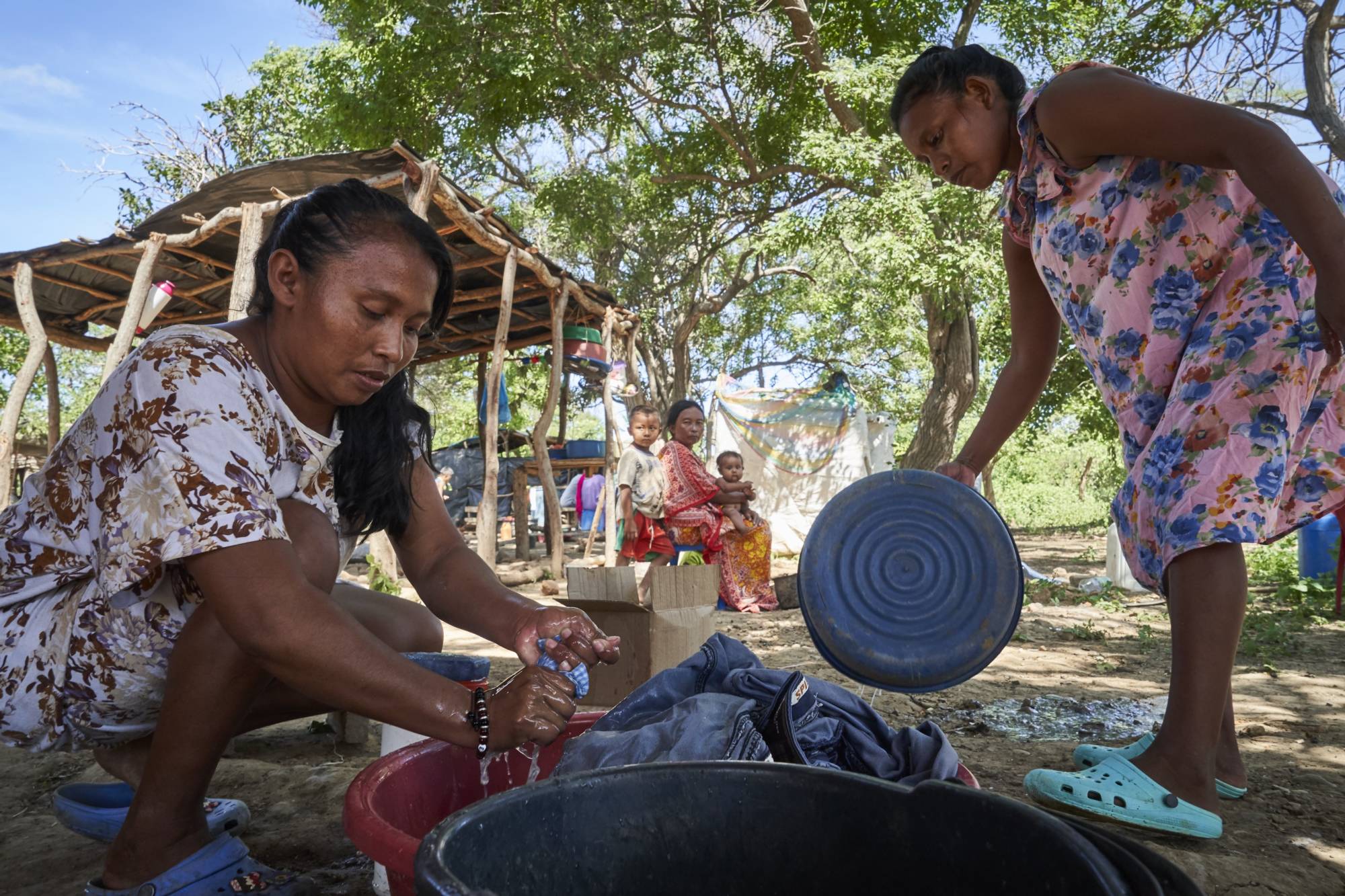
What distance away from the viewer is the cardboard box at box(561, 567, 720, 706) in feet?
9.20

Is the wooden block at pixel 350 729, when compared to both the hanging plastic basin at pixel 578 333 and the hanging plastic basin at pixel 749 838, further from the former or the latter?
the hanging plastic basin at pixel 578 333

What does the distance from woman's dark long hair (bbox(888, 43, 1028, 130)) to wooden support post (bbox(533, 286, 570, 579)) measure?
5838mm

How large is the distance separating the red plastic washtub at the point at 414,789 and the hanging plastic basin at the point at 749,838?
0.59 ft

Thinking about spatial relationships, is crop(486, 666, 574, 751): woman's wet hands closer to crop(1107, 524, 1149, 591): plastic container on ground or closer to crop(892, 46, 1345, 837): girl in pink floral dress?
crop(892, 46, 1345, 837): girl in pink floral dress

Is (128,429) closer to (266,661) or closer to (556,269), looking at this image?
(266,661)

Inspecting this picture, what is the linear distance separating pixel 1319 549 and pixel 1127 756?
5069mm

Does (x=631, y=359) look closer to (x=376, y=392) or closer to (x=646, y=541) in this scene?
(x=646, y=541)

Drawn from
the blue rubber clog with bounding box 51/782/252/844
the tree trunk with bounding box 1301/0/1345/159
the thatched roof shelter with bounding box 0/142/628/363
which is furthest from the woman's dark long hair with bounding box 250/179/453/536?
the tree trunk with bounding box 1301/0/1345/159

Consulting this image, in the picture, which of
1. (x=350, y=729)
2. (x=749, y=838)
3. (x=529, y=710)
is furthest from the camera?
(x=350, y=729)

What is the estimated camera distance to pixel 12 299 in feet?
25.0

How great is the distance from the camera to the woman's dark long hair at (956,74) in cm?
206

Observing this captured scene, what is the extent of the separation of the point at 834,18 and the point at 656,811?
987 cm

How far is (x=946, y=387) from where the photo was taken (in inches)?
343

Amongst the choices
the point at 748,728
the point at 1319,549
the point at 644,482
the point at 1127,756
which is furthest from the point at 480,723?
the point at 1319,549
